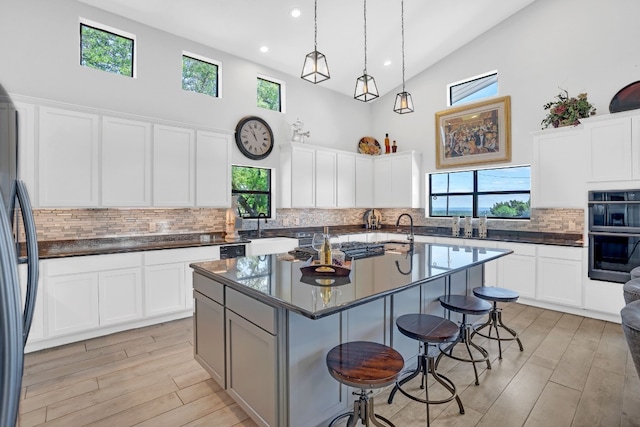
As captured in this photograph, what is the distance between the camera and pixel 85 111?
11.5 feet

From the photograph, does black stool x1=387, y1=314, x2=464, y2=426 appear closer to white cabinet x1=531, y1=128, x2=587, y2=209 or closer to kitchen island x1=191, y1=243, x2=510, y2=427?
kitchen island x1=191, y1=243, x2=510, y2=427

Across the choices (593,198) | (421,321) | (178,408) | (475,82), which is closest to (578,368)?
(421,321)

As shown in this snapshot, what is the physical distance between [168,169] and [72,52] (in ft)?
5.49

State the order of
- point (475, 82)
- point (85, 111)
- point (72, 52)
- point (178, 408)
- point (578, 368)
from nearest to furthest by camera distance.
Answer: point (178, 408), point (578, 368), point (85, 111), point (72, 52), point (475, 82)

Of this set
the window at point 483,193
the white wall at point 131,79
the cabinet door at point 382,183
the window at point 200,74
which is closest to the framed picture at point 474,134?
the window at point 483,193

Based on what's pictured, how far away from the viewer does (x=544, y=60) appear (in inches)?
188

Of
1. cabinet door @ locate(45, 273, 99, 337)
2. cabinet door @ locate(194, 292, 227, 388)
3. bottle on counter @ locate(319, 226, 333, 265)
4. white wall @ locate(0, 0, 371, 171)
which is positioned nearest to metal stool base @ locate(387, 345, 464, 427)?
bottle on counter @ locate(319, 226, 333, 265)

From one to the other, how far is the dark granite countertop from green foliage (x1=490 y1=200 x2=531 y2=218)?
0.93ft

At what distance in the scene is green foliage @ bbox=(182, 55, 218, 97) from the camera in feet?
15.3

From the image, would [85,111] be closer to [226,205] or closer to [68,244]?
[68,244]

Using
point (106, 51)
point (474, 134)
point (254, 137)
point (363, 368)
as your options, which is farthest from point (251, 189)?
point (363, 368)

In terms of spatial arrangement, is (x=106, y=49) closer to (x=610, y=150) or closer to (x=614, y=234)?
(x=610, y=150)

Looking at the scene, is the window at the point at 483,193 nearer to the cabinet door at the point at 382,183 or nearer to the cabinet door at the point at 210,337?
the cabinet door at the point at 382,183

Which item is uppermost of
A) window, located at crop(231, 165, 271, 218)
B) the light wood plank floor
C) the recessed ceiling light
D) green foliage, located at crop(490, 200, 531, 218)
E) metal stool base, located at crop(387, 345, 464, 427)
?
the recessed ceiling light
